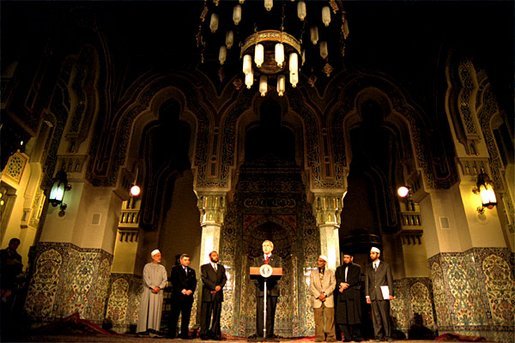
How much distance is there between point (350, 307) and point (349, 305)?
0.10 feet

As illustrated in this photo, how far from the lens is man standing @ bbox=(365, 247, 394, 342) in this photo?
17.6 feet

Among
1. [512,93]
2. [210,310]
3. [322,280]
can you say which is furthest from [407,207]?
[210,310]

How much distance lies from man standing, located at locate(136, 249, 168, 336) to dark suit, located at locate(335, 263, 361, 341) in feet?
9.26

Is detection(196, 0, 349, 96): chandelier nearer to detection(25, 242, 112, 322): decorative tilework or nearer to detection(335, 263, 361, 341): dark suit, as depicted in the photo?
detection(335, 263, 361, 341): dark suit

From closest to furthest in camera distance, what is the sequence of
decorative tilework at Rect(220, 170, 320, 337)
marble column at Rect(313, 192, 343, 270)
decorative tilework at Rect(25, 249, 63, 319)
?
decorative tilework at Rect(25, 249, 63, 319), marble column at Rect(313, 192, 343, 270), decorative tilework at Rect(220, 170, 320, 337)

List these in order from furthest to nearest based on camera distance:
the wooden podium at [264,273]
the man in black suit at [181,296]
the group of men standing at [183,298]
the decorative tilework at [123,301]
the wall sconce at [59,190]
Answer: the decorative tilework at [123,301] < the wall sconce at [59,190] < the man in black suit at [181,296] < the group of men standing at [183,298] < the wooden podium at [264,273]

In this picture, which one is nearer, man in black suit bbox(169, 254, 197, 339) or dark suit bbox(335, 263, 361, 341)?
dark suit bbox(335, 263, 361, 341)

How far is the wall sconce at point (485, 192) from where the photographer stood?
634 cm

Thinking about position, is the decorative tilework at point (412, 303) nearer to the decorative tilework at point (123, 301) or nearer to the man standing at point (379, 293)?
the man standing at point (379, 293)

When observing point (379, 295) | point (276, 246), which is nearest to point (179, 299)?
point (379, 295)

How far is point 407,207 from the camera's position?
10.5 meters

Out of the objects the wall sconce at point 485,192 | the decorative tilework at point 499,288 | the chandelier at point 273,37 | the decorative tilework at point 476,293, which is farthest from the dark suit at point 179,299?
the wall sconce at point 485,192

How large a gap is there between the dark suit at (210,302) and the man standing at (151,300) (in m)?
0.79

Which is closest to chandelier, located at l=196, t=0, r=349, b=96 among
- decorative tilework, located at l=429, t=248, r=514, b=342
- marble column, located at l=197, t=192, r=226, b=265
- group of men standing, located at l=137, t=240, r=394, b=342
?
marble column, located at l=197, t=192, r=226, b=265
